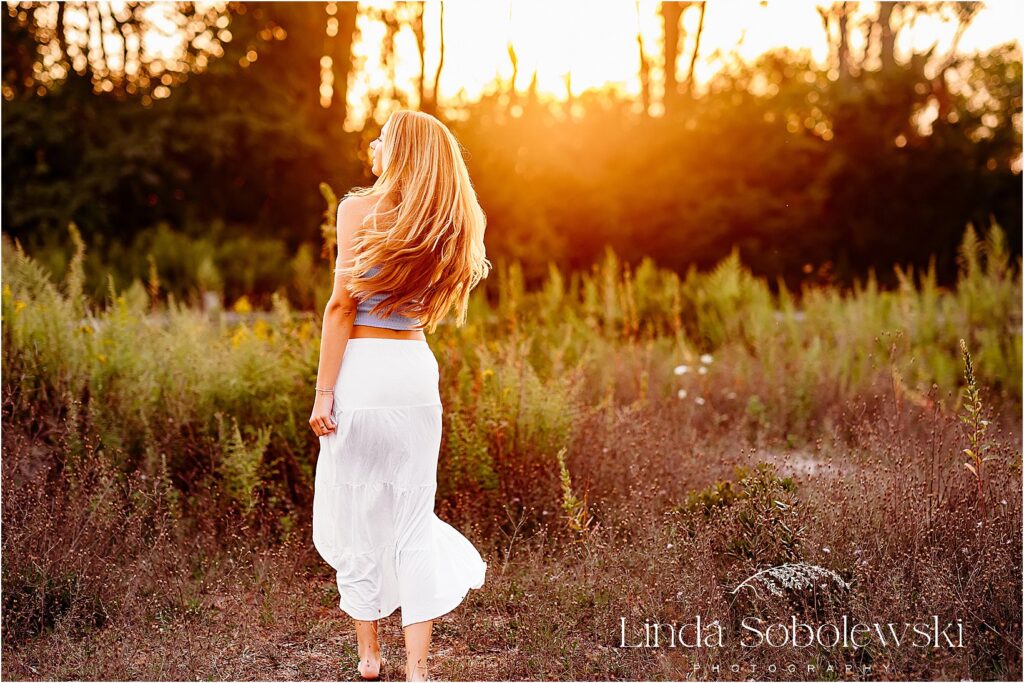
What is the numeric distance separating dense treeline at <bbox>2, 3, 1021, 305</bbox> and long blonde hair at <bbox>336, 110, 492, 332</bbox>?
1329cm

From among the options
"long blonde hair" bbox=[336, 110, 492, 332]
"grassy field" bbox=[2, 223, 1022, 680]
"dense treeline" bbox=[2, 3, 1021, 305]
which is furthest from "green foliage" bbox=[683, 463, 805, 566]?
"dense treeline" bbox=[2, 3, 1021, 305]

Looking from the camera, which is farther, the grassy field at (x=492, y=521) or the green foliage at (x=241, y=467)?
the green foliage at (x=241, y=467)

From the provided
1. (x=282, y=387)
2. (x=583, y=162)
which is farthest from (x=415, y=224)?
(x=583, y=162)

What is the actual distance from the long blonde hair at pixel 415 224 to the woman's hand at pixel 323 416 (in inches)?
14.2

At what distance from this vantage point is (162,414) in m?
5.12

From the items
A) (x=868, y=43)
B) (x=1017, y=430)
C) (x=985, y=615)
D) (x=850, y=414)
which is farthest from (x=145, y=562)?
(x=868, y=43)

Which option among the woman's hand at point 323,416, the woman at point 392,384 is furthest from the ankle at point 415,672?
the woman's hand at point 323,416

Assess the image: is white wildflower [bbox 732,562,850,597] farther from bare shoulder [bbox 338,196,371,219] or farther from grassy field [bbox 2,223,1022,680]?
bare shoulder [bbox 338,196,371,219]

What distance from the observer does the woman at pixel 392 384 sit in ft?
11.3

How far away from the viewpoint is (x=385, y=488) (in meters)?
3.51

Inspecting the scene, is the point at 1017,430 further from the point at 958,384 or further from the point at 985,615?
the point at 985,615

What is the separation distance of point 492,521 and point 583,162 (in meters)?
14.7

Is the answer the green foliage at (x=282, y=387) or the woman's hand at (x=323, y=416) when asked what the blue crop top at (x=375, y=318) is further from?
the green foliage at (x=282, y=387)

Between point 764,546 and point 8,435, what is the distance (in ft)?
12.3
